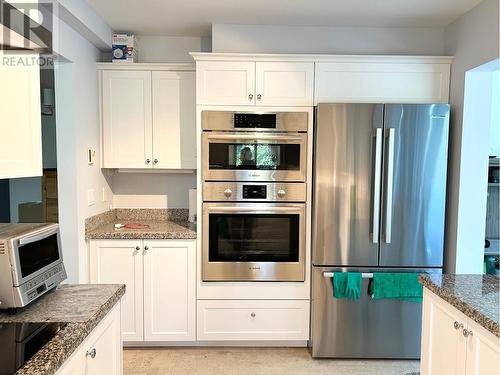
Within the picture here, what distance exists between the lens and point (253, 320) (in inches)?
117

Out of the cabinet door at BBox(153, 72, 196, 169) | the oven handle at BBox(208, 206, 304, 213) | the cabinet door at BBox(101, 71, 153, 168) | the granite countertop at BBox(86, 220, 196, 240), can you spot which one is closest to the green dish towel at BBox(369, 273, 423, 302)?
the oven handle at BBox(208, 206, 304, 213)

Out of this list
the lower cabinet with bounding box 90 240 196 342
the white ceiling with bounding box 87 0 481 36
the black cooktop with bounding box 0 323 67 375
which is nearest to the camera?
the black cooktop with bounding box 0 323 67 375

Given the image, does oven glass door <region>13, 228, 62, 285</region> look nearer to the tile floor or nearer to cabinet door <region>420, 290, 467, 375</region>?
the tile floor

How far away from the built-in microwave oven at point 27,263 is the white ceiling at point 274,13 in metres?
1.72

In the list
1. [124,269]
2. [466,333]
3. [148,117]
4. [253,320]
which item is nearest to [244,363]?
[253,320]

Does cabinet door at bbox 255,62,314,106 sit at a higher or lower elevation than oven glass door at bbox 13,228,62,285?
higher

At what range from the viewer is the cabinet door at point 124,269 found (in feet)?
9.49

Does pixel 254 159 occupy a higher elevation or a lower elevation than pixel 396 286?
higher

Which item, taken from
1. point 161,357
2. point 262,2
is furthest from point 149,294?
point 262,2

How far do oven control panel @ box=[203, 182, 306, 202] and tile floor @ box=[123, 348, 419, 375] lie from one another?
3.96 ft

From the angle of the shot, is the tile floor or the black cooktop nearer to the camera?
the black cooktop

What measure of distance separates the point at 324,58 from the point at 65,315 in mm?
2369

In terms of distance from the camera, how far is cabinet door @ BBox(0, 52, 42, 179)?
141 centimetres

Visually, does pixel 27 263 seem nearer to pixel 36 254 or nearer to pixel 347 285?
pixel 36 254
